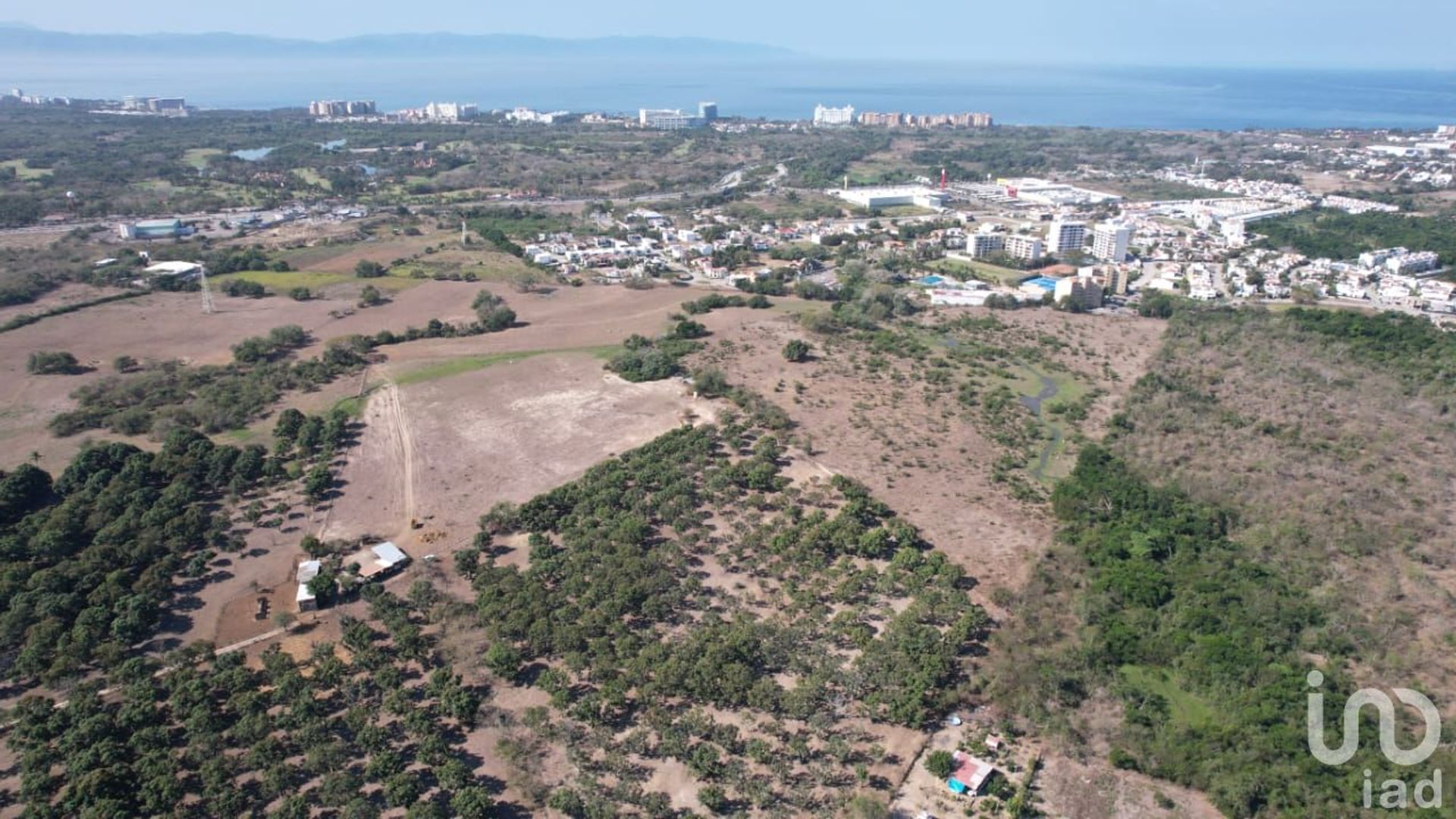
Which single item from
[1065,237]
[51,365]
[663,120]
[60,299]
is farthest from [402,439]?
[663,120]

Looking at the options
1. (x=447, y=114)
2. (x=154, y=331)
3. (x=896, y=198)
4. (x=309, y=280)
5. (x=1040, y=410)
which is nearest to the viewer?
(x=1040, y=410)

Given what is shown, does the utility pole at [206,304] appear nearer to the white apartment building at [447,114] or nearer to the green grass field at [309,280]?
the green grass field at [309,280]

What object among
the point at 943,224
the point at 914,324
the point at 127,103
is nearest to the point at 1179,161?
the point at 943,224

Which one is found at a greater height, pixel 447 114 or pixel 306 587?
pixel 447 114

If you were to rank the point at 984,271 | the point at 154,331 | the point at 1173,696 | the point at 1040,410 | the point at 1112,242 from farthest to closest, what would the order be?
the point at 1112,242 → the point at 984,271 → the point at 154,331 → the point at 1040,410 → the point at 1173,696

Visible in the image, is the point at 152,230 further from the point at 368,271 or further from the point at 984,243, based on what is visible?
the point at 984,243

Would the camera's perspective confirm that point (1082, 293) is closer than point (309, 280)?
Yes
